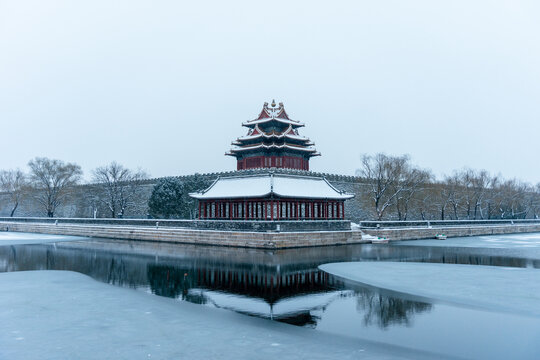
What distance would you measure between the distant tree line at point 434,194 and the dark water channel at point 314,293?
71.0 ft

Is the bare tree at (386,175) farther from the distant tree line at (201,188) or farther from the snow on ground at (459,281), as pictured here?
the snow on ground at (459,281)

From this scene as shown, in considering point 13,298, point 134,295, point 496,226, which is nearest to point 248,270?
point 134,295

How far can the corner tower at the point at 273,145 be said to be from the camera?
42.9 metres

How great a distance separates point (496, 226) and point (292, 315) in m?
44.1

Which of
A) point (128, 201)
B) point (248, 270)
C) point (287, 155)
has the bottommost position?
point (248, 270)

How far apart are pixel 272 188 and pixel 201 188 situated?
17.3 m

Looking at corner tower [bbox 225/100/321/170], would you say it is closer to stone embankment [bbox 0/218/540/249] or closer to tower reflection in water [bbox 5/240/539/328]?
stone embankment [bbox 0/218/540/249]

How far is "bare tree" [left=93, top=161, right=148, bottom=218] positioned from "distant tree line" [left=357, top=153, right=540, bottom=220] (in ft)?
96.1

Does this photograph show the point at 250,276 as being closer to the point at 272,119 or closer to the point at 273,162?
the point at 273,162

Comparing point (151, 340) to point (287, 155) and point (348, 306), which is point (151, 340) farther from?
point (287, 155)

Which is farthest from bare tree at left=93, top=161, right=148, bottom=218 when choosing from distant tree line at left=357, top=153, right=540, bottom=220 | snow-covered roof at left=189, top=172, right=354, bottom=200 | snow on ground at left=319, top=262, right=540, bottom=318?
snow on ground at left=319, top=262, right=540, bottom=318

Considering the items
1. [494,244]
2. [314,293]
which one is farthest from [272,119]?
[314,293]

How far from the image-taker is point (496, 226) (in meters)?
46.8

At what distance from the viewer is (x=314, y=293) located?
1330cm
